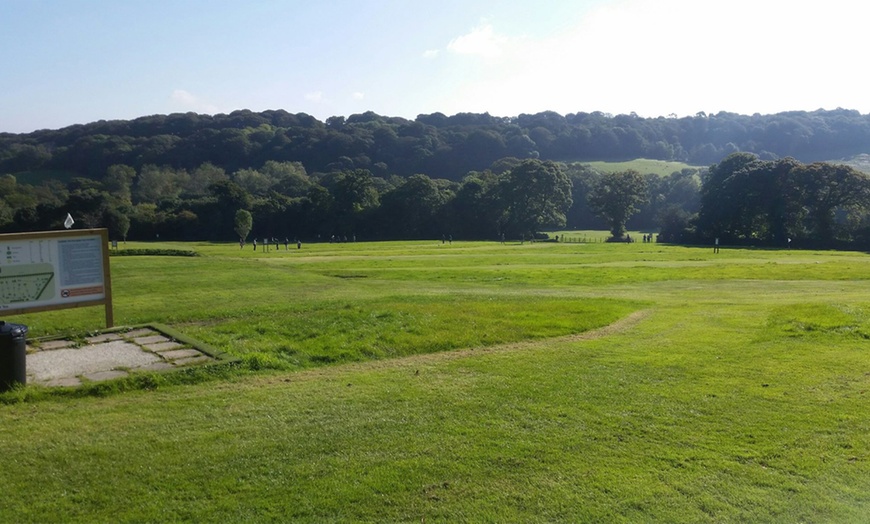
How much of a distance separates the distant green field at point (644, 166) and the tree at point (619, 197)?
207ft

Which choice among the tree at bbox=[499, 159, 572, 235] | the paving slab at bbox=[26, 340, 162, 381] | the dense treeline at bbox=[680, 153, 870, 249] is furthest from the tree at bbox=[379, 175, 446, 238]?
the paving slab at bbox=[26, 340, 162, 381]

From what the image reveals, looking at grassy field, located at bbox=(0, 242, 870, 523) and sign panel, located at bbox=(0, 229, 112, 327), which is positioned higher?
sign panel, located at bbox=(0, 229, 112, 327)

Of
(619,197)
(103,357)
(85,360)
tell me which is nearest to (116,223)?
(103,357)

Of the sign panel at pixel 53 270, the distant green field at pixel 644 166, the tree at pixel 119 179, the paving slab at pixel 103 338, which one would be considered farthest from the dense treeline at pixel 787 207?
the tree at pixel 119 179

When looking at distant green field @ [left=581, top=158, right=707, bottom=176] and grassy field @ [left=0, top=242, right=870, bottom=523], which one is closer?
grassy field @ [left=0, top=242, right=870, bottom=523]

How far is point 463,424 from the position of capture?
9.14 metres

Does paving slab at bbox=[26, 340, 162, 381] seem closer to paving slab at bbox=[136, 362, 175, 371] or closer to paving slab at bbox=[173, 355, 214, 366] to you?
paving slab at bbox=[136, 362, 175, 371]

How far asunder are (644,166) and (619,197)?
81.4 meters

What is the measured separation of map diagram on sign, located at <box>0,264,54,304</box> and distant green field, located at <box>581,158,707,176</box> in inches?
6124

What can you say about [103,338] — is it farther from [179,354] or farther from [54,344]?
[179,354]

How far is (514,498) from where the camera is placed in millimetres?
6887

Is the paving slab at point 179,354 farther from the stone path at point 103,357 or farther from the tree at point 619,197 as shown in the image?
the tree at point 619,197

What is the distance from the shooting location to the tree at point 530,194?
305ft

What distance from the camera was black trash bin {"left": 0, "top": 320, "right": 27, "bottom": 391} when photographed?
34.4ft
